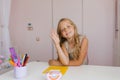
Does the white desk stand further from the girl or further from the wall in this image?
the wall

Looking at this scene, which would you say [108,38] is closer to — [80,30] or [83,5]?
[80,30]

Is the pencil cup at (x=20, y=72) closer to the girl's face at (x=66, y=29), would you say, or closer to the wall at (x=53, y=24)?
the girl's face at (x=66, y=29)

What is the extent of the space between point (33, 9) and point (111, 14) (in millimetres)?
1231

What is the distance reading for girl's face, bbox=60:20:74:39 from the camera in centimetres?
137

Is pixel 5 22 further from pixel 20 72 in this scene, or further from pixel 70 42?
pixel 20 72

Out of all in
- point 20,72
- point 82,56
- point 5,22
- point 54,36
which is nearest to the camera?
point 20,72

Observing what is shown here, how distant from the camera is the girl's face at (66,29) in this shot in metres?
1.37

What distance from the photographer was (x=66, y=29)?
1.37 m

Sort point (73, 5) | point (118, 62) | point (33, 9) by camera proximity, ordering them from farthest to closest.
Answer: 1. point (33, 9)
2. point (73, 5)
3. point (118, 62)

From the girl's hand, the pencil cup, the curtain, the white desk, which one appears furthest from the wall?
the pencil cup

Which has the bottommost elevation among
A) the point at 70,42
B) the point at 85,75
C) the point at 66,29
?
the point at 85,75

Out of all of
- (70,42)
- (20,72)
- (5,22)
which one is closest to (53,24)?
(5,22)

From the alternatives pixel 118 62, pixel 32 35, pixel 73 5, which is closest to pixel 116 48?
pixel 118 62

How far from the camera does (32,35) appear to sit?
112 inches
